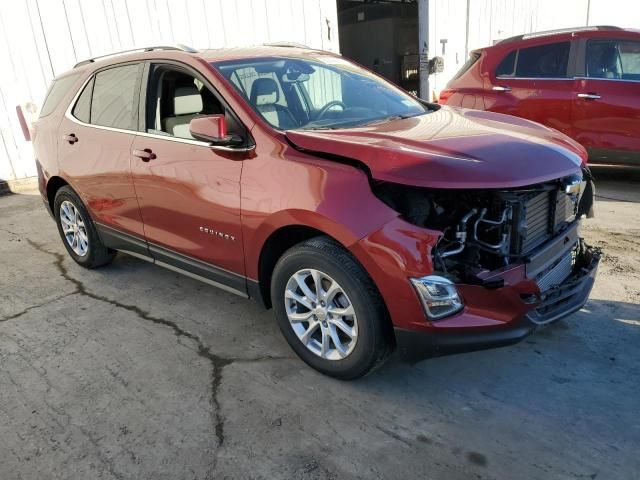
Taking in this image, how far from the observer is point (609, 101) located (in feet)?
20.1

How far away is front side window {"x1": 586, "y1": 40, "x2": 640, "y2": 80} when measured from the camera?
20.1ft

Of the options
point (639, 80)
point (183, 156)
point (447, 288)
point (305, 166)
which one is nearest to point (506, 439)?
point (447, 288)

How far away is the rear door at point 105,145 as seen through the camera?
3754 millimetres

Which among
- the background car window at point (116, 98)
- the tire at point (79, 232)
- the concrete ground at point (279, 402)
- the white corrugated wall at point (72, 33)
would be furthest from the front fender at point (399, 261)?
the white corrugated wall at point (72, 33)

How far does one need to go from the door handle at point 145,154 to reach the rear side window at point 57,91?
4.55ft

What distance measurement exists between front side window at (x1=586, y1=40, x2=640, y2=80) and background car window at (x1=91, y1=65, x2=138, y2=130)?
211 inches

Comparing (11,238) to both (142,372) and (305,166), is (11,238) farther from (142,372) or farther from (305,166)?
(305,166)

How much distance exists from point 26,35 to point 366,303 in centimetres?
744

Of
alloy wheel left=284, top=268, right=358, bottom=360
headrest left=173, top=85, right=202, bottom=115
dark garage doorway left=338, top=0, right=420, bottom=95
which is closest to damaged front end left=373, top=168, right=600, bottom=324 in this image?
alloy wheel left=284, top=268, right=358, bottom=360

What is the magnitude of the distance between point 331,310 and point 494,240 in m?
0.88

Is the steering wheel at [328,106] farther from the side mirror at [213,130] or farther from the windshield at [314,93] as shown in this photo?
the side mirror at [213,130]

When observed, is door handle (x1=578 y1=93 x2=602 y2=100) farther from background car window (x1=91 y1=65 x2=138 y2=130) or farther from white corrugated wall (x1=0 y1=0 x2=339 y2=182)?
white corrugated wall (x1=0 y1=0 x2=339 y2=182)

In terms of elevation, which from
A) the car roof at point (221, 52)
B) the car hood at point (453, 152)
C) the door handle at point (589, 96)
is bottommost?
the door handle at point (589, 96)

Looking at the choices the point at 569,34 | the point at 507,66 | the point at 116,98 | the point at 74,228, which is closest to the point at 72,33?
the point at 74,228
